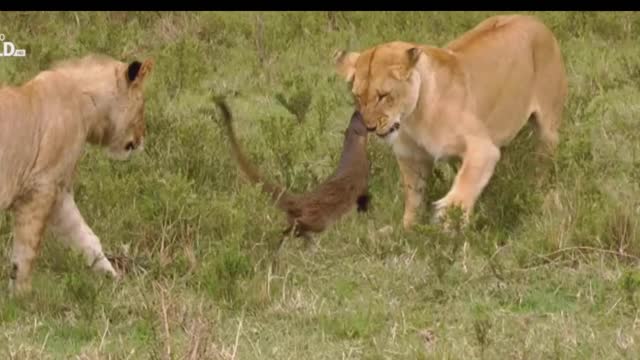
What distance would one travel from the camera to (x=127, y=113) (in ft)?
21.4

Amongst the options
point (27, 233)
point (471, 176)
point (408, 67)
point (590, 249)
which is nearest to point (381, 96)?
point (408, 67)

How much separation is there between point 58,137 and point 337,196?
1146 mm

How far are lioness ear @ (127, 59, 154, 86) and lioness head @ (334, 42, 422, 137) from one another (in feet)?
2.93

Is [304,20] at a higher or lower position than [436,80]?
lower

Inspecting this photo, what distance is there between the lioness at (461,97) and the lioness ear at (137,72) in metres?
0.89

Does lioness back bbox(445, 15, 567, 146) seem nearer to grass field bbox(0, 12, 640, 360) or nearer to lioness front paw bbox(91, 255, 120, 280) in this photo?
grass field bbox(0, 12, 640, 360)

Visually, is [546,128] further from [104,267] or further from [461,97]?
[104,267]

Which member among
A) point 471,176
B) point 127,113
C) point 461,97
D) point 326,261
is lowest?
point 326,261

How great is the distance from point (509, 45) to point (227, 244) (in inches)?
79.6

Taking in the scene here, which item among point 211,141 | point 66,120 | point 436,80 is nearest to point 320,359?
point 66,120

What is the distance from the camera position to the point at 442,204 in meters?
6.69

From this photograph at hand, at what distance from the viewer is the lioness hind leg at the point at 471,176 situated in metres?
6.71

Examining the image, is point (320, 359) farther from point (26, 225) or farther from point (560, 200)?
point (560, 200)

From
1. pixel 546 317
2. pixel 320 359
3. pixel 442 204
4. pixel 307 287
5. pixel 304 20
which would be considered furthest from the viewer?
pixel 304 20
